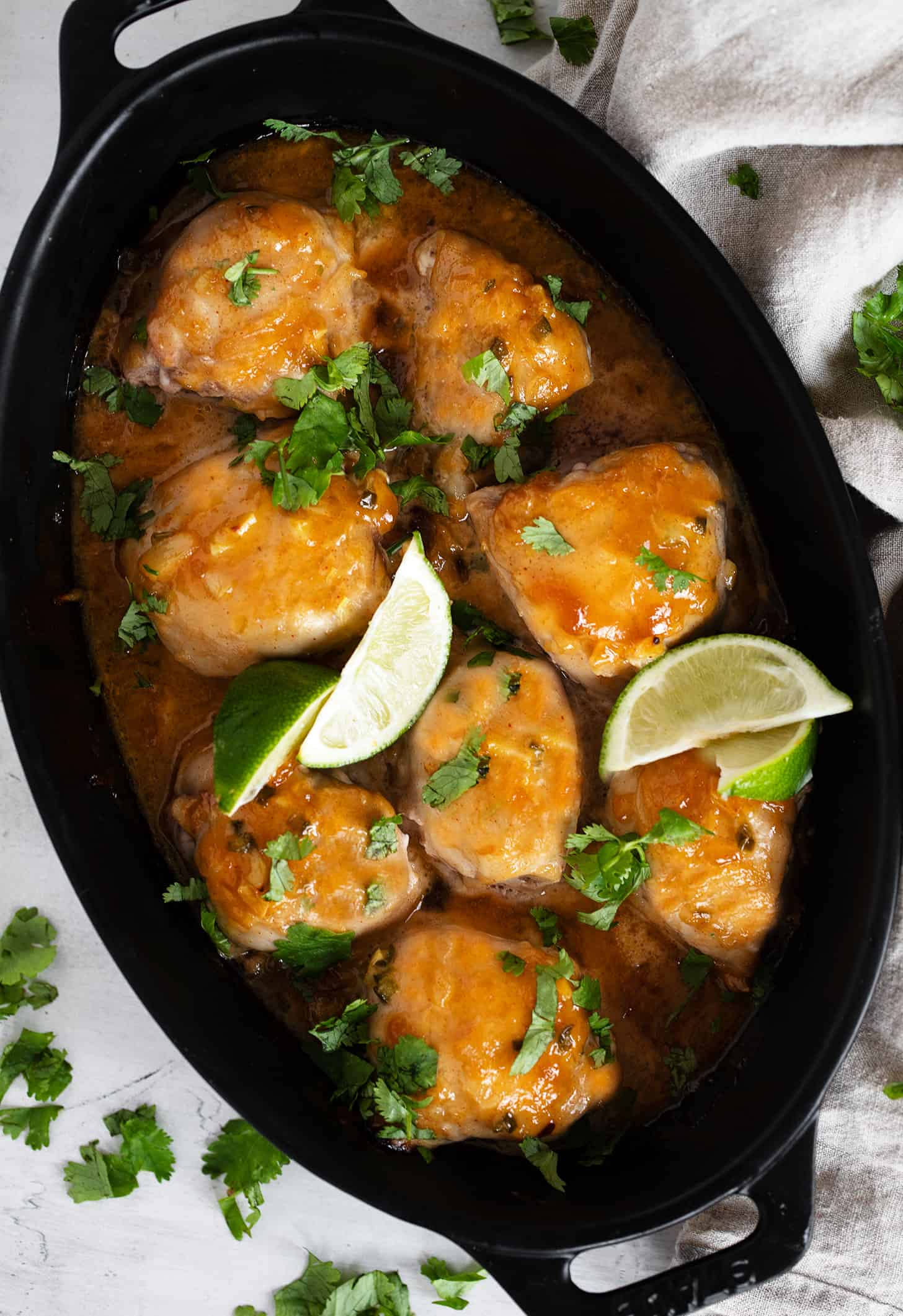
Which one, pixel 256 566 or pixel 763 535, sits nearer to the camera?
pixel 256 566

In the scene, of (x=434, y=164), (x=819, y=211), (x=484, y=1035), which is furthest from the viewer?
(x=434, y=164)

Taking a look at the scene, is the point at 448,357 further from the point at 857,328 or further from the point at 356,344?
the point at 857,328

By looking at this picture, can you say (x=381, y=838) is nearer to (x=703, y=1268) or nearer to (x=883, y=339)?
(x=703, y=1268)

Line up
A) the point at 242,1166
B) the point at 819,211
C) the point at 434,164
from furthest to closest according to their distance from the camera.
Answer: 1. the point at 242,1166
2. the point at 434,164
3. the point at 819,211

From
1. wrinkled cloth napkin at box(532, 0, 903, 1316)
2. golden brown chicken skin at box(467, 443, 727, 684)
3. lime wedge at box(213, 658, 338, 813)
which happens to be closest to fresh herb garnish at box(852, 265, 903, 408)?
wrinkled cloth napkin at box(532, 0, 903, 1316)

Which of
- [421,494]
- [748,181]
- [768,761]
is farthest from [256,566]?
[748,181]

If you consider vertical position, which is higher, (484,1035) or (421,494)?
(421,494)

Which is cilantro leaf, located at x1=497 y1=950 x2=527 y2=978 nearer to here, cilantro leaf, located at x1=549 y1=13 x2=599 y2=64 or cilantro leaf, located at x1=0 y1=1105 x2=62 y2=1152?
cilantro leaf, located at x1=0 y1=1105 x2=62 y2=1152

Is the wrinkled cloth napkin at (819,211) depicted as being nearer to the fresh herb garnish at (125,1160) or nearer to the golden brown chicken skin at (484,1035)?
the golden brown chicken skin at (484,1035)

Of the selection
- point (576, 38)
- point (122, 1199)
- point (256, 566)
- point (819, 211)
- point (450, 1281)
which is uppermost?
point (576, 38)
